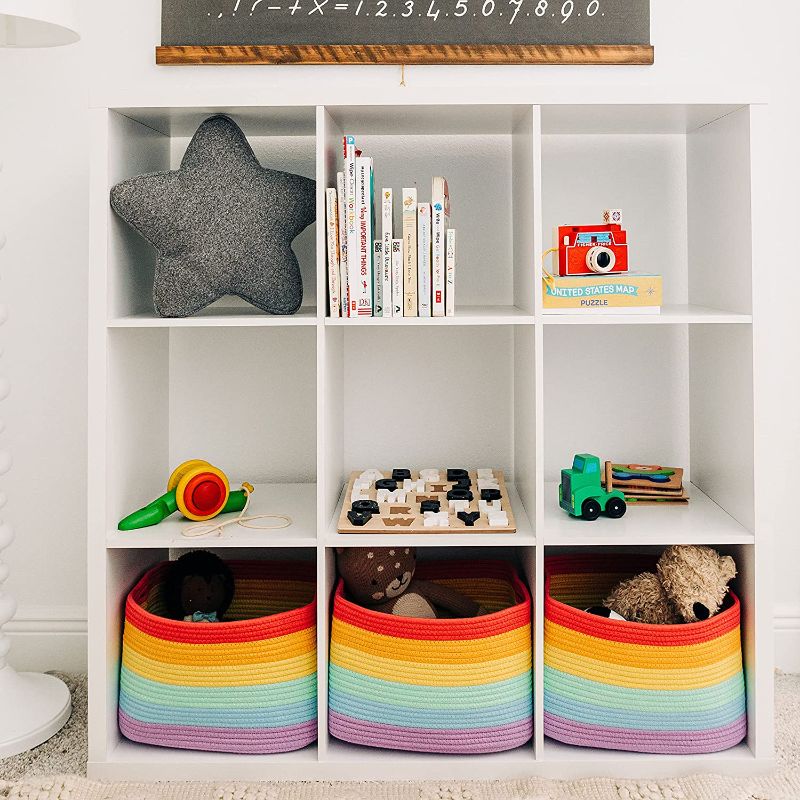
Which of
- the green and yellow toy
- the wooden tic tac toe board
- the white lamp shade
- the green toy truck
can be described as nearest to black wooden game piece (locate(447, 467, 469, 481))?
the wooden tic tac toe board

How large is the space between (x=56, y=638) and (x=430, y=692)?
3.05 ft

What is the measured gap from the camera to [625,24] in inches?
71.7

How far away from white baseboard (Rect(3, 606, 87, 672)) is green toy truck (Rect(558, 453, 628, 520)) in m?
1.11

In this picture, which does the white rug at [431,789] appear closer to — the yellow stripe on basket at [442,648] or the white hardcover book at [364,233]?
the yellow stripe on basket at [442,648]

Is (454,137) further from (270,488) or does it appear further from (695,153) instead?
(270,488)

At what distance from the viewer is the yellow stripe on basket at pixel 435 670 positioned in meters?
1.48

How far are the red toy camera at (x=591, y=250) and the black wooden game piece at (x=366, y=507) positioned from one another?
0.54 m

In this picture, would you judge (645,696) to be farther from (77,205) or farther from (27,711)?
(77,205)

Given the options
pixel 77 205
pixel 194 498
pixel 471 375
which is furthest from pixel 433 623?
pixel 77 205

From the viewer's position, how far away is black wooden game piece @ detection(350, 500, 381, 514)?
1.57m

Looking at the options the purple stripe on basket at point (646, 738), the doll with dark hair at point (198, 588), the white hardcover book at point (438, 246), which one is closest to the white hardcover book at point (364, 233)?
the white hardcover book at point (438, 246)

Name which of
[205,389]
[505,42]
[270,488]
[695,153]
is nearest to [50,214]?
[205,389]

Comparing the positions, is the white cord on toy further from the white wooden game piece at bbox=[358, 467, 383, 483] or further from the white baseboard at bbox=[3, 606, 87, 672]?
the white baseboard at bbox=[3, 606, 87, 672]

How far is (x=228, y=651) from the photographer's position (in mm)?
1504
